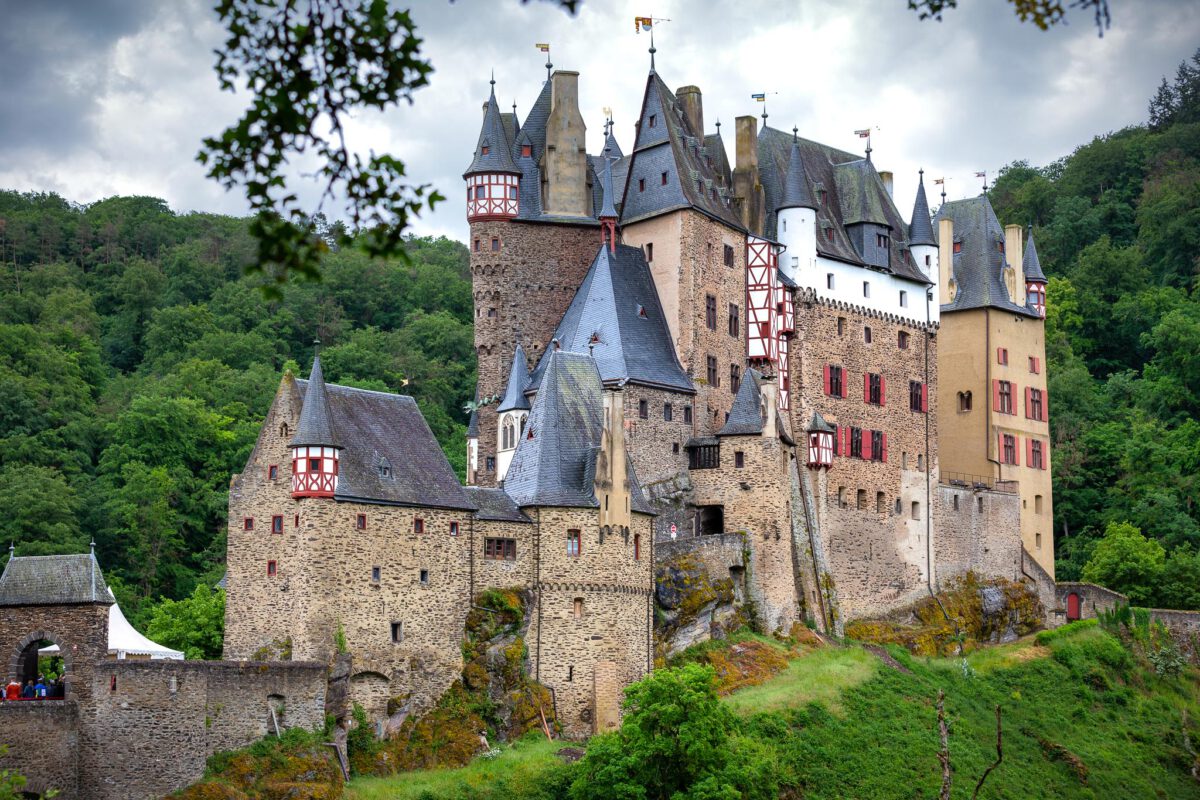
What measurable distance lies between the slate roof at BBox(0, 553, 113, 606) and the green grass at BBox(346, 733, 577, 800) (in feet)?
23.8

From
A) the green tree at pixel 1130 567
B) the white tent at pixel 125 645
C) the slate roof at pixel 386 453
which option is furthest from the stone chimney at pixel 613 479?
the green tree at pixel 1130 567

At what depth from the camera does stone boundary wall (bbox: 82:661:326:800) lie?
38.5 m

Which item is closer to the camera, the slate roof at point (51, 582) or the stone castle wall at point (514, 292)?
the slate roof at point (51, 582)

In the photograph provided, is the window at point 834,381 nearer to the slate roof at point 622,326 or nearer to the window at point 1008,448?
the slate roof at point 622,326

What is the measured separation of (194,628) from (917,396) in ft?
82.1

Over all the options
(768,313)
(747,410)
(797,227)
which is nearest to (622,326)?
(747,410)

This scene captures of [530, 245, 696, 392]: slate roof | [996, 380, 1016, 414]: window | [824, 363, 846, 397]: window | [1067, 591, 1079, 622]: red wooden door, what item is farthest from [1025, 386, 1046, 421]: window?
[530, 245, 696, 392]: slate roof

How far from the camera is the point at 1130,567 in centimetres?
6550

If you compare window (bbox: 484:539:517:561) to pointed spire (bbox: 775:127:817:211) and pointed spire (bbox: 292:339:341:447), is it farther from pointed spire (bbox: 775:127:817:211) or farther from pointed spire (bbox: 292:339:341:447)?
pointed spire (bbox: 775:127:817:211)

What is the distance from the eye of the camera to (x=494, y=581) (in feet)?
146

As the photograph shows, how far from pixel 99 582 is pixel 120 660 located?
1.97 meters

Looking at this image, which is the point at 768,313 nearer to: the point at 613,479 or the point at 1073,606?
the point at 613,479

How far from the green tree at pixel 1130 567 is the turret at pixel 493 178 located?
2664 centimetres

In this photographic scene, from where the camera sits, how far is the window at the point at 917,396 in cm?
6028
